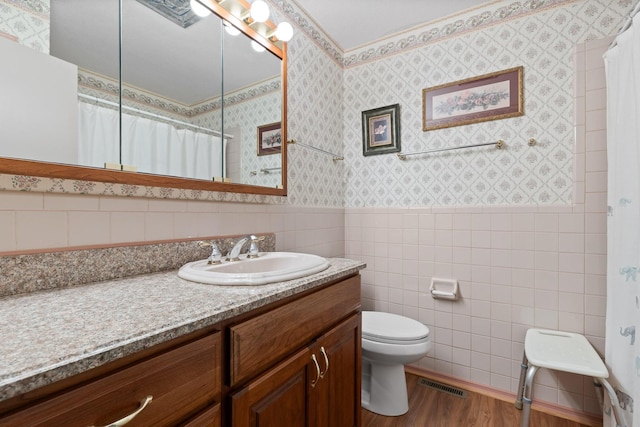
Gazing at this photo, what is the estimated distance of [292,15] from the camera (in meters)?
1.80

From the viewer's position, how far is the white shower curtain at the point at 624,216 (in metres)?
1.10

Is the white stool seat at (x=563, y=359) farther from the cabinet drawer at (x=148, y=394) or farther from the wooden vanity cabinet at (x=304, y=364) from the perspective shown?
the cabinet drawer at (x=148, y=394)

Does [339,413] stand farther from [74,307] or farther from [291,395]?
[74,307]

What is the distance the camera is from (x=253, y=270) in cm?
130

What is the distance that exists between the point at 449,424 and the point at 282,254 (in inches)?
49.0

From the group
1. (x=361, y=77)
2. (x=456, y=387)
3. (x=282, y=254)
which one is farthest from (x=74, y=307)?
(x=361, y=77)

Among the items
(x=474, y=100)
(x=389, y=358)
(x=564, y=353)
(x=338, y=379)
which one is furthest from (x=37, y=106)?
(x=564, y=353)

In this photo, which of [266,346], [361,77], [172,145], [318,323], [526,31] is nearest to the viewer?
[266,346]

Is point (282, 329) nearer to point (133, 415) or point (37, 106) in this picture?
point (133, 415)

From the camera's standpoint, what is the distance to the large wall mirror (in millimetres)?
831

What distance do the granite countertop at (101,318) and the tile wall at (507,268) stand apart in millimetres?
1256

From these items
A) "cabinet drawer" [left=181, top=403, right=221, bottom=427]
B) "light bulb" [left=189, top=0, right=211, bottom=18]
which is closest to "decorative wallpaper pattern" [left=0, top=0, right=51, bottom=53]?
"light bulb" [left=189, top=0, right=211, bottom=18]

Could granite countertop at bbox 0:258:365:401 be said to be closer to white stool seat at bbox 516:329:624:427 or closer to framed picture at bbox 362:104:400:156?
white stool seat at bbox 516:329:624:427

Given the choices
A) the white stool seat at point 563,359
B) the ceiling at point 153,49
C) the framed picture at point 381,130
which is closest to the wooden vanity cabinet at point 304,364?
the white stool seat at point 563,359
